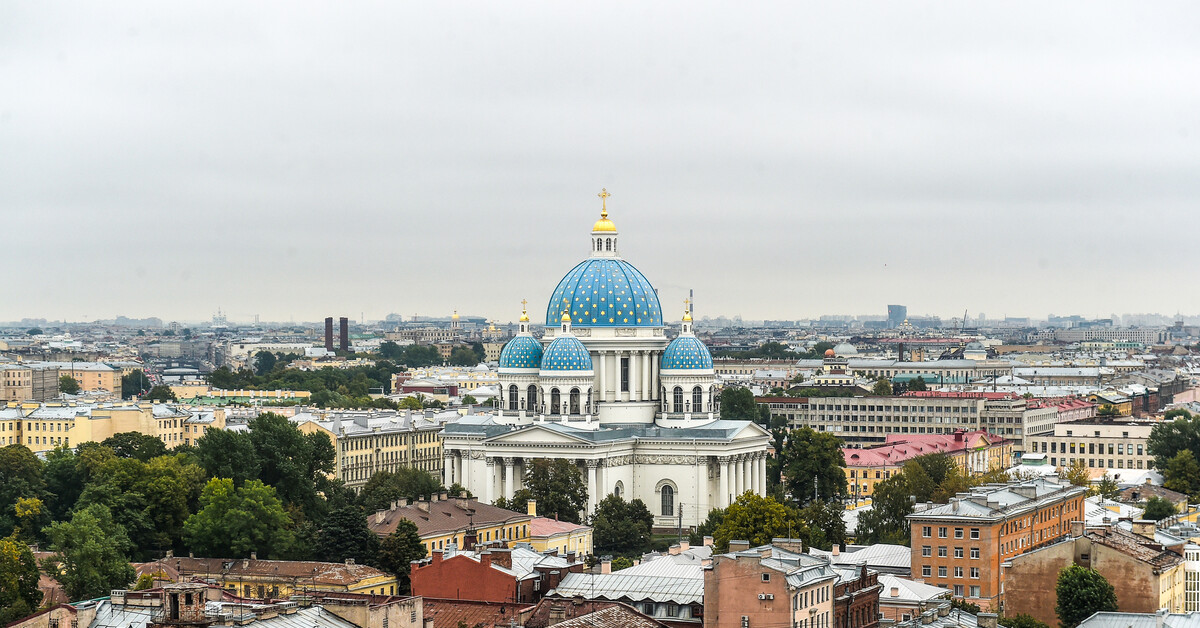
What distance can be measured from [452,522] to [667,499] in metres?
23.7

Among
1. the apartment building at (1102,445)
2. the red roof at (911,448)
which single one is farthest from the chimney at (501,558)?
the apartment building at (1102,445)

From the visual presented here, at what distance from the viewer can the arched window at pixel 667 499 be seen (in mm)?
107500

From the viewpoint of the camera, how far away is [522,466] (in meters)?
107

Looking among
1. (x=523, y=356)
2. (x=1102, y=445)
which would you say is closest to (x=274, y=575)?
(x=523, y=356)

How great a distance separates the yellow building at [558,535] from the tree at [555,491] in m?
3.45

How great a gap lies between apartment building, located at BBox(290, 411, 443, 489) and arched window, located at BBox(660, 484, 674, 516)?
20371 mm

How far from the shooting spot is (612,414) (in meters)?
111

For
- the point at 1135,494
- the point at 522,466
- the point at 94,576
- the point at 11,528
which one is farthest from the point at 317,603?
the point at 1135,494

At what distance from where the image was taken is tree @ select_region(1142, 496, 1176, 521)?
91.2 metres

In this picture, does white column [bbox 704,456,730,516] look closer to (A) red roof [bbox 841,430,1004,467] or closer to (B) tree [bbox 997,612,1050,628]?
(A) red roof [bbox 841,430,1004,467]

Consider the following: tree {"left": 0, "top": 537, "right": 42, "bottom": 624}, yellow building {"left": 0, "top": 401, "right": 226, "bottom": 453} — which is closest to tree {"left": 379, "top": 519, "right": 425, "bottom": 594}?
tree {"left": 0, "top": 537, "right": 42, "bottom": 624}

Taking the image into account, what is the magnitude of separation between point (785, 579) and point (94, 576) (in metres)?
26.8

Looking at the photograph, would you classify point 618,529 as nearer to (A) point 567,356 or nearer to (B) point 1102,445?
(A) point 567,356

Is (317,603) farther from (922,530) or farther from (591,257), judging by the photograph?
(591,257)
